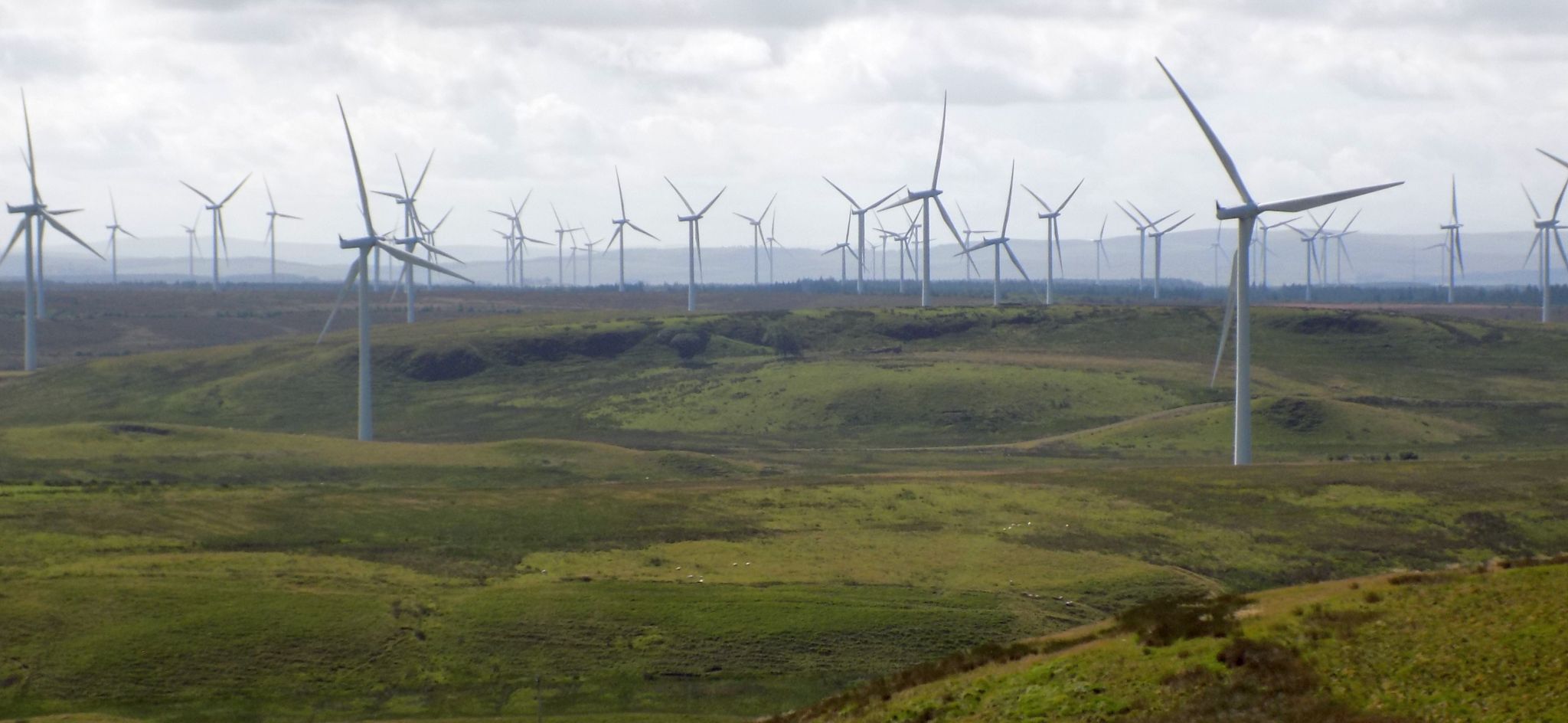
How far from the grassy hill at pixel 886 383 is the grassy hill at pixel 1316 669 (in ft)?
238

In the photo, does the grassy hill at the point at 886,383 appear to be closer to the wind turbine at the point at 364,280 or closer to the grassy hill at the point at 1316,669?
the wind turbine at the point at 364,280

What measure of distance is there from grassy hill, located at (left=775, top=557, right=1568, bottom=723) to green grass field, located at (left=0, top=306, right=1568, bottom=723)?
102cm

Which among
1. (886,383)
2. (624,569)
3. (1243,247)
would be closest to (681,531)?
(624,569)

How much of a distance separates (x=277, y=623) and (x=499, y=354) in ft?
364

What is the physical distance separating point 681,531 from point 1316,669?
40186 millimetres

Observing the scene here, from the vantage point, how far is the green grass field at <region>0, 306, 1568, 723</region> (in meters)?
53.6

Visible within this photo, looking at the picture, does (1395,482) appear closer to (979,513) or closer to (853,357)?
(979,513)

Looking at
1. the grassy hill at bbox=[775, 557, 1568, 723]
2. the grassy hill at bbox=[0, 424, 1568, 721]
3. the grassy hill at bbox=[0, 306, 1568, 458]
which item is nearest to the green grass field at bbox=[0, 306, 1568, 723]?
the grassy hill at bbox=[0, 424, 1568, 721]

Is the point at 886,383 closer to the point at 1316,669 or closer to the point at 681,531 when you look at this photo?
the point at 681,531

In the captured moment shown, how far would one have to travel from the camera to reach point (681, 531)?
7175cm

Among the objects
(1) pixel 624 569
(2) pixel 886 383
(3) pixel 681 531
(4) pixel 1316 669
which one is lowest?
(1) pixel 624 569

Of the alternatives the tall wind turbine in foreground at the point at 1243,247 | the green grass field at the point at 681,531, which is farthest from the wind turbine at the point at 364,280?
the tall wind turbine in foreground at the point at 1243,247

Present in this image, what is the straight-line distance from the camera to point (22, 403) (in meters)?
148

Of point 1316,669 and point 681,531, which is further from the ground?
point 1316,669
